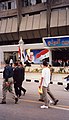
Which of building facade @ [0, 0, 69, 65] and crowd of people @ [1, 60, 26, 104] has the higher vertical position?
building facade @ [0, 0, 69, 65]

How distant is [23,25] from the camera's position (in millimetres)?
46938

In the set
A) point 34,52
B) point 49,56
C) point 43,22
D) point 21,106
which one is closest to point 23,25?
point 43,22

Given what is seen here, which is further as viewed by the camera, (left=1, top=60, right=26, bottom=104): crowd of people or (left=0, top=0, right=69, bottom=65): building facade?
(left=0, top=0, right=69, bottom=65): building facade

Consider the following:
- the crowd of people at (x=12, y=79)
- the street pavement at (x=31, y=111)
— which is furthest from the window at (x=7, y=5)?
the street pavement at (x=31, y=111)

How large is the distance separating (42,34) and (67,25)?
5.16 meters

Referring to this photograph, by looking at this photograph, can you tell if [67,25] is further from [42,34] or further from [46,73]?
[46,73]

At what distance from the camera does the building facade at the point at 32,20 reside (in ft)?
140

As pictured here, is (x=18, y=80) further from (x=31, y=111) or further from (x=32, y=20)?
(x=32, y=20)

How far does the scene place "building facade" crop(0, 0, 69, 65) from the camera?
4269cm

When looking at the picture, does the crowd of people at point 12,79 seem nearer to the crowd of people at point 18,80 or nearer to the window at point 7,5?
the crowd of people at point 18,80

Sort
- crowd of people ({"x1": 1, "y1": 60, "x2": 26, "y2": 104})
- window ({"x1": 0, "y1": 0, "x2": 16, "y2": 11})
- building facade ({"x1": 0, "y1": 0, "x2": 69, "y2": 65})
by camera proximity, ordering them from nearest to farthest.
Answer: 1. crowd of people ({"x1": 1, "y1": 60, "x2": 26, "y2": 104})
2. building facade ({"x1": 0, "y1": 0, "x2": 69, "y2": 65})
3. window ({"x1": 0, "y1": 0, "x2": 16, "y2": 11})

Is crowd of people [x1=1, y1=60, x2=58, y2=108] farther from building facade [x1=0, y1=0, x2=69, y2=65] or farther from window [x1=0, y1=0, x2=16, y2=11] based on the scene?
window [x1=0, y1=0, x2=16, y2=11]

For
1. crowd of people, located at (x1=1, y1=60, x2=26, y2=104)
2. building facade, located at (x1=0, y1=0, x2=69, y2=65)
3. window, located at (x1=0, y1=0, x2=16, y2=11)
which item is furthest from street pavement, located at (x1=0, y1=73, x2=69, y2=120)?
window, located at (x1=0, y1=0, x2=16, y2=11)

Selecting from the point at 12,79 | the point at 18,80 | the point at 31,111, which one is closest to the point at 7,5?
the point at 18,80
